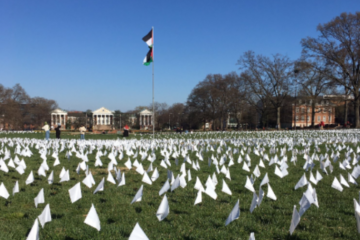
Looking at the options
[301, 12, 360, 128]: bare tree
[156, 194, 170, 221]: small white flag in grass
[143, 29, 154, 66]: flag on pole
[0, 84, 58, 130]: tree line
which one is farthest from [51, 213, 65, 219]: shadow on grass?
[0, 84, 58, 130]: tree line

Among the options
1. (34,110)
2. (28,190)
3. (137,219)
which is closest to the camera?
(137,219)

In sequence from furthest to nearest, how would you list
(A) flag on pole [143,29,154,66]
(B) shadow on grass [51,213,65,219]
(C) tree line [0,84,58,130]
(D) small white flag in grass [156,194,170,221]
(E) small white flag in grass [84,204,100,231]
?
(C) tree line [0,84,58,130] → (A) flag on pole [143,29,154,66] → (B) shadow on grass [51,213,65,219] → (D) small white flag in grass [156,194,170,221] → (E) small white flag in grass [84,204,100,231]

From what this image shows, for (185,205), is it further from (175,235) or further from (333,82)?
(333,82)

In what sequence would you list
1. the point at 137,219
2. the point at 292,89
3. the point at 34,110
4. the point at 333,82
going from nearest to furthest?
the point at 137,219, the point at 333,82, the point at 292,89, the point at 34,110

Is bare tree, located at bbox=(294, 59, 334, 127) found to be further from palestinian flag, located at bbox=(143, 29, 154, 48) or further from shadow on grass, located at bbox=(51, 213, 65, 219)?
shadow on grass, located at bbox=(51, 213, 65, 219)

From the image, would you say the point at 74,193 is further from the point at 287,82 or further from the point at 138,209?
the point at 287,82

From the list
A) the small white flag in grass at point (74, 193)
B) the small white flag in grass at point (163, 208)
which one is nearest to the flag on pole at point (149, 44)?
the small white flag in grass at point (74, 193)

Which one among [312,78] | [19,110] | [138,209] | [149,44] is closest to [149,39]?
[149,44]

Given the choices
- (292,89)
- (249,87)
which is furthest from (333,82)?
(249,87)

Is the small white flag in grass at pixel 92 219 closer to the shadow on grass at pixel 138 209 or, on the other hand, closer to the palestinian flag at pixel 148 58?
the shadow on grass at pixel 138 209

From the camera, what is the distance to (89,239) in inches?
136

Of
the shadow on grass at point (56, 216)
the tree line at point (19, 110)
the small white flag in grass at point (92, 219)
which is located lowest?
the shadow on grass at point (56, 216)

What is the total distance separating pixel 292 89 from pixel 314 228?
141 feet

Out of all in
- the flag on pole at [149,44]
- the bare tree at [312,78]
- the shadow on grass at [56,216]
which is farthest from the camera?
the bare tree at [312,78]
